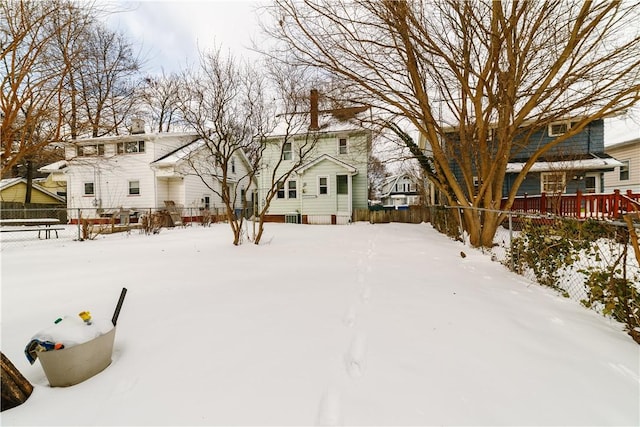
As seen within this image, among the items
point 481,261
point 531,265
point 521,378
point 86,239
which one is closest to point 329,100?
point 481,261

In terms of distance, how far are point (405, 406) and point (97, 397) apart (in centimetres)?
198

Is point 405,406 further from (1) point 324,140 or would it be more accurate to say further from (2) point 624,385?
(1) point 324,140

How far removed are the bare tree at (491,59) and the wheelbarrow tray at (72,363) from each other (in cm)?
667

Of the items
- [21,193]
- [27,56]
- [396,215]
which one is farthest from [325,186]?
[21,193]

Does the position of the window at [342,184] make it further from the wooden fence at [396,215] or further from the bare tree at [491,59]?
the bare tree at [491,59]

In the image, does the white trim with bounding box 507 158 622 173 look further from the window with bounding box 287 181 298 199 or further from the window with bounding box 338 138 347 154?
the window with bounding box 287 181 298 199

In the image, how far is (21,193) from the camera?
23375 millimetres

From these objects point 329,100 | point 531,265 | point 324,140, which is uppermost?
point 324,140

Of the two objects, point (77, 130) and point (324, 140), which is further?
point (324, 140)

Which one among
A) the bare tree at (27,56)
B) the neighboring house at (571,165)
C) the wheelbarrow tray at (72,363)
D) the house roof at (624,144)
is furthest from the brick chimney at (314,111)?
the house roof at (624,144)

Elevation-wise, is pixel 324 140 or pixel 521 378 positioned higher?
pixel 324 140

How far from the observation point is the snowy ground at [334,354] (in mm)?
1687

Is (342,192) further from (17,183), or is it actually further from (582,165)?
(17,183)

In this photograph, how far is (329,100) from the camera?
7684 millimetres
